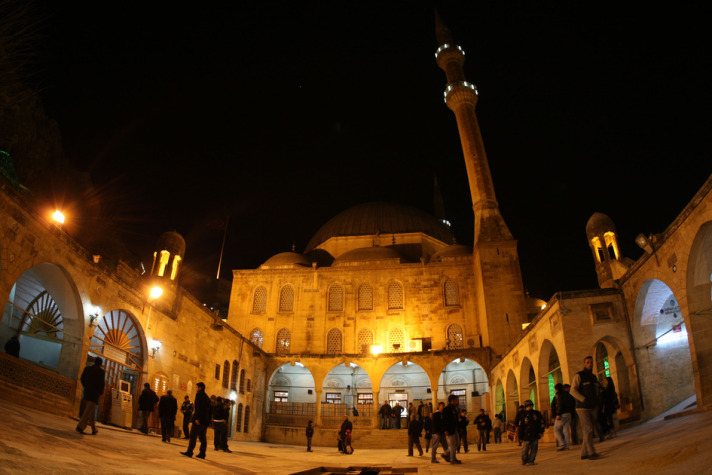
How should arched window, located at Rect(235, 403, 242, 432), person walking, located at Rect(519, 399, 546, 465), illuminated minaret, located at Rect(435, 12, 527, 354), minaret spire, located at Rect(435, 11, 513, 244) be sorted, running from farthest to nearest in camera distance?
minaret spire, located at Rect(435, 11, 513, 244) < illuminated minaret, located at Rect(435, 12, 527, 354) < arched window, located at Rect(235, 403, 242, 432) < person walking, located at Rect(519, 399, 546, 465)

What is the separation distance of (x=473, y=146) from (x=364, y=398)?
15.4m

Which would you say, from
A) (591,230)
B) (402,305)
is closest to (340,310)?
(402,305)

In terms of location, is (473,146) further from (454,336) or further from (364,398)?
(364,398)

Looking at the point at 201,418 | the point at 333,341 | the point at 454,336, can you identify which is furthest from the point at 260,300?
the point at 201,418

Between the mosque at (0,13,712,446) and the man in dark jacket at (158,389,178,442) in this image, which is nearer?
the mosque at (0,13,712,446)

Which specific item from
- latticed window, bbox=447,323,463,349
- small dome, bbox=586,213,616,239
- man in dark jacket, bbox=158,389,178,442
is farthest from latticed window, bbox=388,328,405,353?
man in dark jacket, bbox=158,389,178,442

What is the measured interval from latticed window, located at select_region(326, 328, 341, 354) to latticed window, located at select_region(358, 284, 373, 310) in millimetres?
1927

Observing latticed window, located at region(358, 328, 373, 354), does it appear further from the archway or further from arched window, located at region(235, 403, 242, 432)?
arched window, located at region(235, 403, 242, 432)

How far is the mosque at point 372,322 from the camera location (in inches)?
391

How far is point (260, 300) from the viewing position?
93.8 feet

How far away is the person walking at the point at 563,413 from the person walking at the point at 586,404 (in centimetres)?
122

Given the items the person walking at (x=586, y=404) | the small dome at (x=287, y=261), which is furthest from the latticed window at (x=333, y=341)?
the person walking at (x=586, y=404)

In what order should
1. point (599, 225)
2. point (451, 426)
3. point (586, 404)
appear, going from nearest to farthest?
1. point (586, 404)
2. point (451, 426)
3. point (599, 225)

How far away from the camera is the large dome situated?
33906mm
